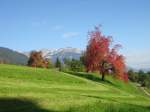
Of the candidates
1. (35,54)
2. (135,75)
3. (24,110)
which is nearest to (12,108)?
(24,110)

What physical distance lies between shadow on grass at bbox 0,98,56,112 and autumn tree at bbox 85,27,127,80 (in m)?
46.2

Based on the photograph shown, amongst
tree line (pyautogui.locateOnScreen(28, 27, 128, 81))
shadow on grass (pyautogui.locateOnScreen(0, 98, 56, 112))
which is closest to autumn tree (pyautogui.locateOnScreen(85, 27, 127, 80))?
tree line (pyautogui.locateOnScreen(28, 27, 128, 81))

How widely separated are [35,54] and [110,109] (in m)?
98.3

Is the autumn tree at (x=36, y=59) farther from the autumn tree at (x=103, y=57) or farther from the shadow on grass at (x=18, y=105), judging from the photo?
the shadow on grass at (x=18, y=105)

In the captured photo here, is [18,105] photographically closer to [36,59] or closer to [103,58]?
[103,58]

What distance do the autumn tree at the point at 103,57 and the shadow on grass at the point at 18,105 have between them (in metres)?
46.2

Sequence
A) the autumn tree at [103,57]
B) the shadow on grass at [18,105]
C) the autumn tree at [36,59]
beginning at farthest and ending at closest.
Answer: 1. the autumn tree at [36,59]
2. the autumn tree at [103,57]
3. the shadow on grass at [18,105]

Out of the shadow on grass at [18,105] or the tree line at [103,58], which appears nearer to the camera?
the shadow on grass at [18,105]

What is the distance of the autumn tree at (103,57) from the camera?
70.8 meters

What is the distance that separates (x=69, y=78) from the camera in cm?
5059

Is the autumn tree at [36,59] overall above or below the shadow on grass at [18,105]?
above

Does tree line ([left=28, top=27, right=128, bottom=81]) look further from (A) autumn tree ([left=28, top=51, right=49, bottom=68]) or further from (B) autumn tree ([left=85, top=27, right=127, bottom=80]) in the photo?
(A) autumn tree ([left=28, top=51, right=49, bottom=68])

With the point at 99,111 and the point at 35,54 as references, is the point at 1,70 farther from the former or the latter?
the point at 35,54

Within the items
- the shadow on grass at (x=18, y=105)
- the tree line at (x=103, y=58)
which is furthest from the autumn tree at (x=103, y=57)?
the shadow on grass at (x=18, y=105)
